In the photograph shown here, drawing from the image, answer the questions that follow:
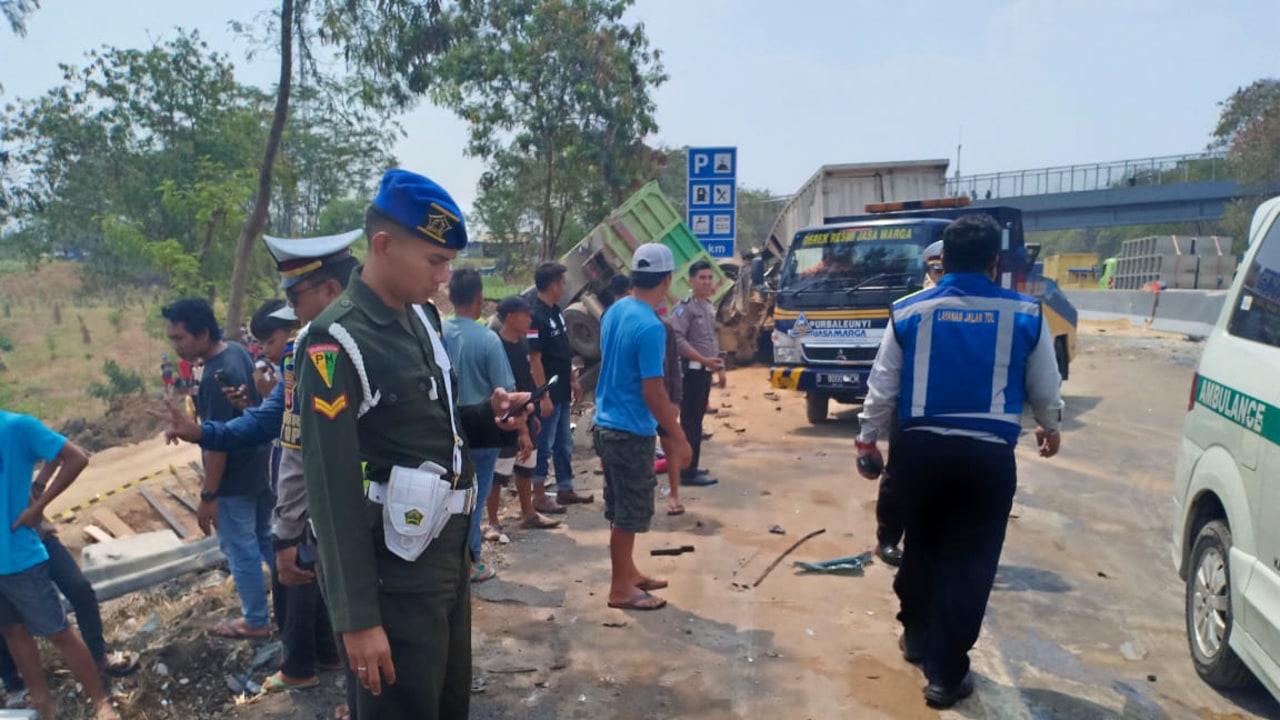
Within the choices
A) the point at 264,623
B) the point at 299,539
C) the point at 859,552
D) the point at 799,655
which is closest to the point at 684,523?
the point at 859,552

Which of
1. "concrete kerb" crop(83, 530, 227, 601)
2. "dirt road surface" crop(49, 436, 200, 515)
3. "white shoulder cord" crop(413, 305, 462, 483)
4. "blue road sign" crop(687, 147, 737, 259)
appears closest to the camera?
"white shoulder cord" crop(413, 305, 462, 483)

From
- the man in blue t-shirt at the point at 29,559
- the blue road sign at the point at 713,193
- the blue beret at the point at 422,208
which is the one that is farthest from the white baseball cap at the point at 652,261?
the blue road sign at the point at 713,193

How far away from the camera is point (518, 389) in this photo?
6125 millimetres

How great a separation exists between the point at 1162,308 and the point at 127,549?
24.5 m

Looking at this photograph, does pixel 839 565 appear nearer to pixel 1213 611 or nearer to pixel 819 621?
pixel 819 621

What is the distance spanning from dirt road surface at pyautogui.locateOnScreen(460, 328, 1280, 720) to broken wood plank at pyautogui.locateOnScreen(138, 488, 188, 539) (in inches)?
190

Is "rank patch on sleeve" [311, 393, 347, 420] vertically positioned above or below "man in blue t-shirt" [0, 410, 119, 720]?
above

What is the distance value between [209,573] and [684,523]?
3744mm

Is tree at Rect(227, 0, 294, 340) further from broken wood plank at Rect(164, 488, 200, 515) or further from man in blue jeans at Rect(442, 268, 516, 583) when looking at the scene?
man in blue jeans at Rect(442, 268, 516, 583)

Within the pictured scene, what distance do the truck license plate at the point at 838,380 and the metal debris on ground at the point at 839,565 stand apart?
159 inches

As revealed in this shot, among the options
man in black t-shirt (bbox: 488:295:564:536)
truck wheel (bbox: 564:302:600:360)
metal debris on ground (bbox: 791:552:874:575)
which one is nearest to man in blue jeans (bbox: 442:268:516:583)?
man in black t-shirt (bbox: 488:295:564:536)

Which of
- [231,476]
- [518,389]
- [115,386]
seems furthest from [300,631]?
[115,386]

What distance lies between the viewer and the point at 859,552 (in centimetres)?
582

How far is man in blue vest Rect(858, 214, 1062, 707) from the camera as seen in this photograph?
3.56m
